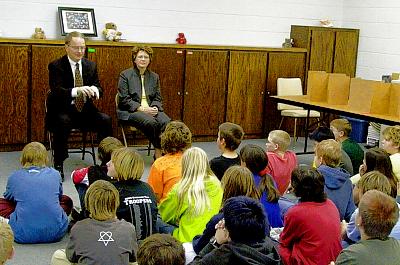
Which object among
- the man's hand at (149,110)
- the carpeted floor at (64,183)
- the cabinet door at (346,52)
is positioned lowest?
the carpeted floor at (64,183)

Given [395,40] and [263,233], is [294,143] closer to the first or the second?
[395,40]

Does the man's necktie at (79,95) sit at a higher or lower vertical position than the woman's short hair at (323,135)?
higher

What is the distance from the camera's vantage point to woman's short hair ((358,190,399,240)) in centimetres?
272

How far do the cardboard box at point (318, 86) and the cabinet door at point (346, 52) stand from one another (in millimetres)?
1739

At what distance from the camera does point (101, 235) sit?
319cm

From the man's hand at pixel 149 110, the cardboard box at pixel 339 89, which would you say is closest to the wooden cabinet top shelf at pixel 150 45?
the man's hand at pixel 149 110

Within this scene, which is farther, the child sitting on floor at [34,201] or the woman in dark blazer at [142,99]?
the woman in dark blazer at [142,99]

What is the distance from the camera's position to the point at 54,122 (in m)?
6.23

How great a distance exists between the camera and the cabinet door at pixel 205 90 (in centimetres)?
806

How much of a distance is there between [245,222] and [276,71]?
20.7ft

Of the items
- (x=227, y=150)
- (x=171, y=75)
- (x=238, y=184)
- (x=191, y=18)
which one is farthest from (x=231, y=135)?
(x=191, y=18)

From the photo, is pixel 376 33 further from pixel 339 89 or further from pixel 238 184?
pixel 238 184

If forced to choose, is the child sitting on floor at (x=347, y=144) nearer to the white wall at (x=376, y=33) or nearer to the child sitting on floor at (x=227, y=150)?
the child sitting on floor at (x=227, y=150)

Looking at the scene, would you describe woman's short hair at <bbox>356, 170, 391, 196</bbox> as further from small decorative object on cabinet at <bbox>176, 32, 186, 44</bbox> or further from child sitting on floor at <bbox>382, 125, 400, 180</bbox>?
small decorative object on cabinet at <bbox>176, 32, 186, 44</bbox>
